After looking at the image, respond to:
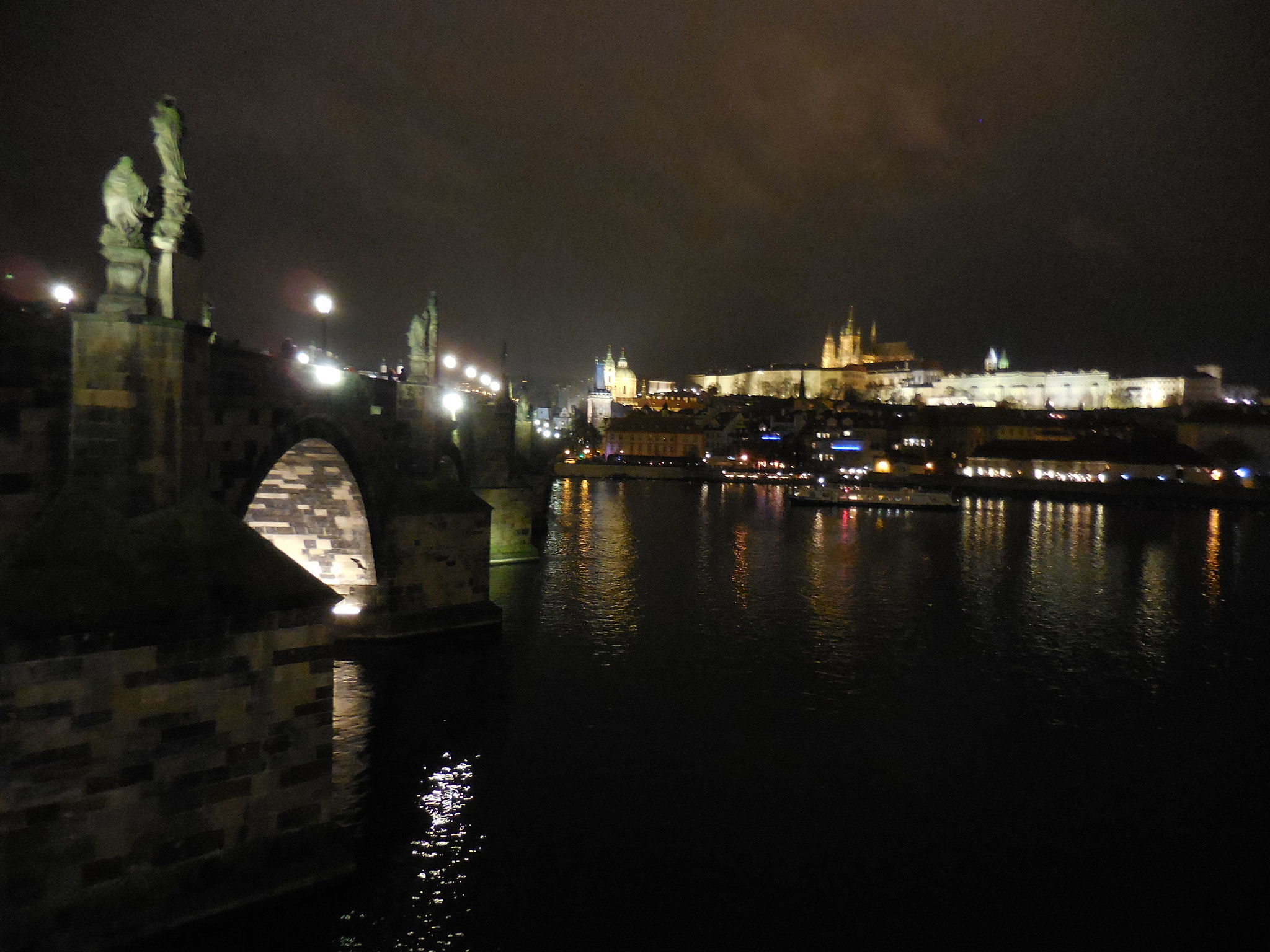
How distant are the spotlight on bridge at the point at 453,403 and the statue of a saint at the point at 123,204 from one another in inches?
428

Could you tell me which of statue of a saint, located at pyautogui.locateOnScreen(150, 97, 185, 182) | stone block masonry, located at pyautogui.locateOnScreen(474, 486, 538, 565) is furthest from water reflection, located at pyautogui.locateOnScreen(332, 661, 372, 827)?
stone block masonry, located at pyautogui.locateOnScreen(474, 486, 538, 565)

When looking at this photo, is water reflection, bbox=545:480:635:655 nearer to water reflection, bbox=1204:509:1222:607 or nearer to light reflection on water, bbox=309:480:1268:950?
light reflection on water, bbox=309:480:1268:950

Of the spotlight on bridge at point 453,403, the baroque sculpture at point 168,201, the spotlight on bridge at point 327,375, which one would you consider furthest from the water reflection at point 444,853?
the spotlight on bridge at point 453,403

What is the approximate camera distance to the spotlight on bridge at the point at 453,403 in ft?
61.9

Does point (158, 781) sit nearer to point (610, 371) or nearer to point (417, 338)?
point (417, 338)

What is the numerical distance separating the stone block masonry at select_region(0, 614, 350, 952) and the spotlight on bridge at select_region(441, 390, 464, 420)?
37.7 feet

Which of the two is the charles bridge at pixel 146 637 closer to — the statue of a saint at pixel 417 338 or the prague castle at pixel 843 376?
the statue of a saint at pixel 417 338

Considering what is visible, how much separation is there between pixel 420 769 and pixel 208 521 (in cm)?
468

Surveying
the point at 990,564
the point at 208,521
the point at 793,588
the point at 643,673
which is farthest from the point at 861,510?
the point at 208,521

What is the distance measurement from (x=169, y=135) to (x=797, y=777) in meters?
9.87

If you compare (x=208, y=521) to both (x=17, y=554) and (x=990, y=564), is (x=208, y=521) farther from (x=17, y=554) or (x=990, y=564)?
(x=990, y=564)

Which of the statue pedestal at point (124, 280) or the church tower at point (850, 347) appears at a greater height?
the church tower at point (850, 347)

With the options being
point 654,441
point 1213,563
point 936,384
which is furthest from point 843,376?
point 1213,563

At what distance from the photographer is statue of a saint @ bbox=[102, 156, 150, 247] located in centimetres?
686
